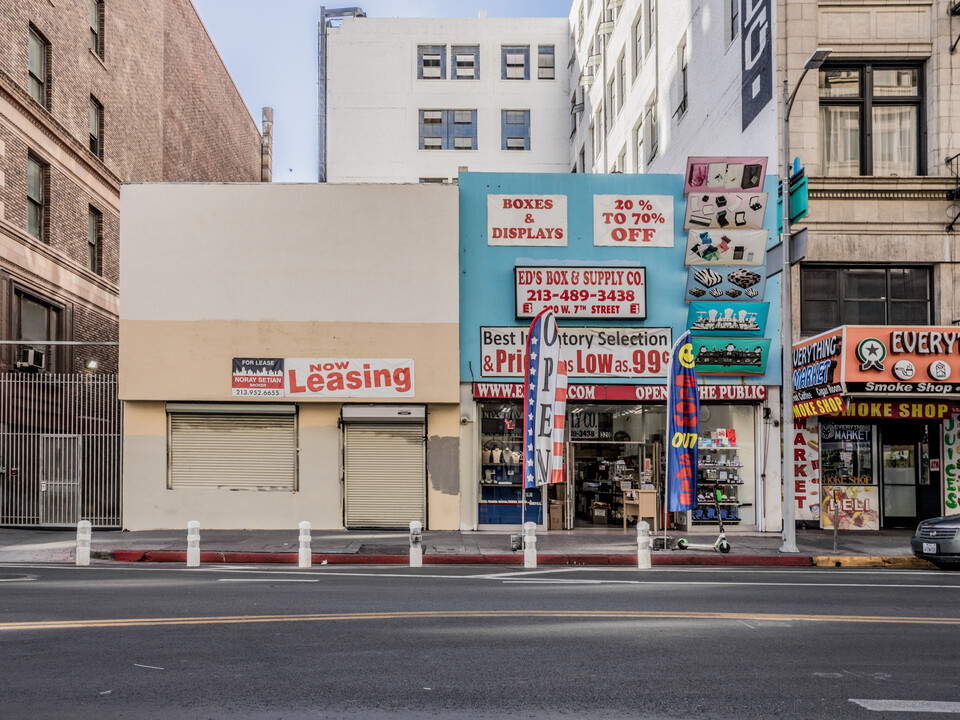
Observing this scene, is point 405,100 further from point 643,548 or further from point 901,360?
point 643,548

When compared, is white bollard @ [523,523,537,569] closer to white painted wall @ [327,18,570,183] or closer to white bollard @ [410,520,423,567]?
white bollard @ [410,520,423,567]

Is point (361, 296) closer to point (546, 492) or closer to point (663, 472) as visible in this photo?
point (546, 492)

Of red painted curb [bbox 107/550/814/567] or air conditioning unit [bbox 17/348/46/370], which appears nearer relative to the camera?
red painted curb [bbox 107/550/814/567]

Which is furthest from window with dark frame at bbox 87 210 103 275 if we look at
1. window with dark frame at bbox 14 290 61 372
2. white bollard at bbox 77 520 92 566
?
white bollard at bbox 77 520 92 566

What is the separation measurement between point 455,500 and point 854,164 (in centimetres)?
1229

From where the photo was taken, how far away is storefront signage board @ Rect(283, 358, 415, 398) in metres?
20.3

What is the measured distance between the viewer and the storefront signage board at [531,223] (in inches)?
823

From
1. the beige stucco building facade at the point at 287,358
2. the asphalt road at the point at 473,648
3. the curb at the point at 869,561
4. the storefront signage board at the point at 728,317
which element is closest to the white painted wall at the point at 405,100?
the beige stucco building facade at the point at 287,358

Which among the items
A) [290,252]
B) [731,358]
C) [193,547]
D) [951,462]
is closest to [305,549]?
[193,547]

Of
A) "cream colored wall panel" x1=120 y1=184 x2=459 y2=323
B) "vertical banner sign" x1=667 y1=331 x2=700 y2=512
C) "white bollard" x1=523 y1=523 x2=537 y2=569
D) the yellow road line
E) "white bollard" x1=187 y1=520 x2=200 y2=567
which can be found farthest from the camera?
"cream colored wall panel" x1=120 y1=184 x2=459 y2=323

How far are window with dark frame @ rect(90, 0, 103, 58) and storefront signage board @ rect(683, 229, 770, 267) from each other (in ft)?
64.2

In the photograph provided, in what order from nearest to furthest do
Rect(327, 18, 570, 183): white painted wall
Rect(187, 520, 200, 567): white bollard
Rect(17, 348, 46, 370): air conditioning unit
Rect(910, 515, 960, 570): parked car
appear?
Rect(187, 520, 200, 567): white bollard, Rect(910, 515, 960, 570): parked car, Rect(17, 348, 46, 370): air conditioning unit, Rect(327, 18, 570, 183): white painted wall

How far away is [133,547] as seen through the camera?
1664cm

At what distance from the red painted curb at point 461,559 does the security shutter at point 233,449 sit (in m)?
4.36
